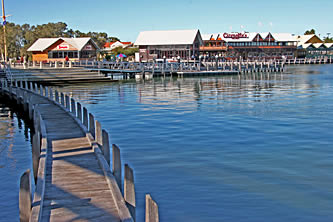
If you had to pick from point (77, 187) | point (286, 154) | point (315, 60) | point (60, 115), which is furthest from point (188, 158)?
point (315, 60)

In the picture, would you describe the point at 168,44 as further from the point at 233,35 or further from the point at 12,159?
the point at 12,159

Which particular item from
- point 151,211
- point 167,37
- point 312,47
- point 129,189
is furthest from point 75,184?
point 312,47

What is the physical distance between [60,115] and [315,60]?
396 feet

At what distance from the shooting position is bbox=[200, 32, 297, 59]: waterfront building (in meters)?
108

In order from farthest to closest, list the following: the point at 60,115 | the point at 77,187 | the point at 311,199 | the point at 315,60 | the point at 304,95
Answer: the point at 315,60 < the point at 304,95 < the point at 60,115 < the point at 311,199 < the point at 77,187

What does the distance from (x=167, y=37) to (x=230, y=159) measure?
266 feet

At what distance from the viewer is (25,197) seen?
6754 mm

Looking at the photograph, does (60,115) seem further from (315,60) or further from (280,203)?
(315,60)

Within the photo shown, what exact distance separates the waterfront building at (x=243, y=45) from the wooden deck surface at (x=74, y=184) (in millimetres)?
96298

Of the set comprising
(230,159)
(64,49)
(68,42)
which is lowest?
(230,159)

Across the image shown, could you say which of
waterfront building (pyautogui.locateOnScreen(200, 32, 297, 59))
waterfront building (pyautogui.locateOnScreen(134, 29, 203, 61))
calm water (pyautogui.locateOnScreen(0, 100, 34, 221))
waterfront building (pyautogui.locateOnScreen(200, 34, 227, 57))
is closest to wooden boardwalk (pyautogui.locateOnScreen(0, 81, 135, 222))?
calm water (pyautogui.locateOnScreen(0, 100, 34, 221))

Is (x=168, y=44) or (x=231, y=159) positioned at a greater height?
(x=168, y=44)

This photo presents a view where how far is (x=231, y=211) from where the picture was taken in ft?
30.8

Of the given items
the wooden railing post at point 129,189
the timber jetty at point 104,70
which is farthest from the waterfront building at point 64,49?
the wooden railing post at point 129,189
